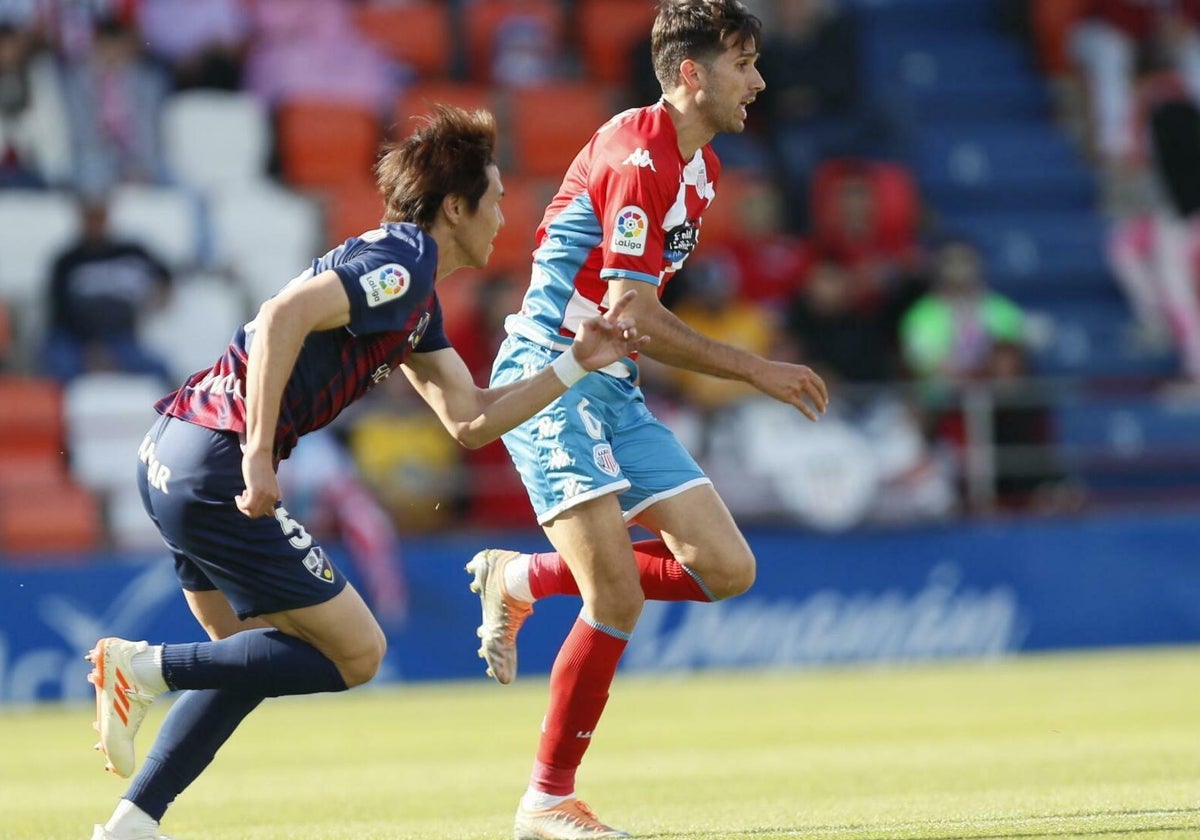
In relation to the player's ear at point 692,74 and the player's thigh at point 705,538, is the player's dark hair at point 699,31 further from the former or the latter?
the player's thigh at point 705,538

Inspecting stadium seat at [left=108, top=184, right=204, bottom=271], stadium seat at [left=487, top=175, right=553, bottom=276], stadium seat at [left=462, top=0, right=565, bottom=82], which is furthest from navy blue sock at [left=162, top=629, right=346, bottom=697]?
stadium seat at [left=462, top=0, right=565, bottom=82]

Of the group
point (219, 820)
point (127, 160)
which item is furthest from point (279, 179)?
point (219, 820)

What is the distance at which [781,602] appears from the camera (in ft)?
50.6

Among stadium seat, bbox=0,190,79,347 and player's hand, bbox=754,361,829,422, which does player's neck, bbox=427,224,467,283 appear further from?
stadium seat, bbox=0,190,79,347

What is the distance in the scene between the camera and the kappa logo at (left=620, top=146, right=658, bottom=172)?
22.1ft

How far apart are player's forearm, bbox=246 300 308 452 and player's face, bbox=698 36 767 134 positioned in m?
1.84

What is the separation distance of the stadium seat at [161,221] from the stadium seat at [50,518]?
2.58m

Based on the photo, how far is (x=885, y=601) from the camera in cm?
1555

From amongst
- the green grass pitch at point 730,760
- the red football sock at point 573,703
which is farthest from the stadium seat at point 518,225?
the red football sock at point 573,703

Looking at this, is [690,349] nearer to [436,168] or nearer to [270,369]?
[436,168]

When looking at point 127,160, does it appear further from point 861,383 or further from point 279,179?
point 861,383

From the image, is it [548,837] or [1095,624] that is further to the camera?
[1095,624]

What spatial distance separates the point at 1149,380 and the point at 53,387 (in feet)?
31.2

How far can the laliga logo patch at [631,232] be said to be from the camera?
668 centimetres
